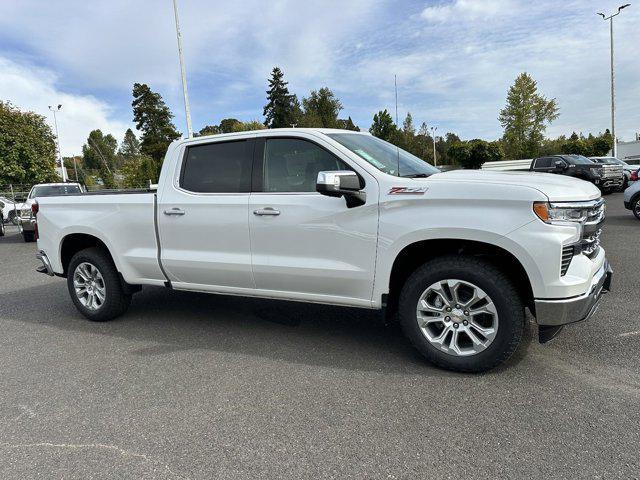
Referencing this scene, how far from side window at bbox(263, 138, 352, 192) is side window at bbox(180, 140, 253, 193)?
0.22 m

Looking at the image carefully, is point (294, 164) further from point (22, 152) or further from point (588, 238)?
point (22, 152)

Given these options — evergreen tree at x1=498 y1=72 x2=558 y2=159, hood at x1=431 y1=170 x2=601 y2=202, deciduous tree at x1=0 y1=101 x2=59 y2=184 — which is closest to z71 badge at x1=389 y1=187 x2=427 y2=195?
hood at x1=431 y1=170 x2=601 y2=202

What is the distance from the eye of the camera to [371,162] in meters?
3.87

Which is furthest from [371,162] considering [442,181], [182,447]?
[182,447]

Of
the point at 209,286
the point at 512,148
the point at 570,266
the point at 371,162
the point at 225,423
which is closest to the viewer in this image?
the point at 225,423

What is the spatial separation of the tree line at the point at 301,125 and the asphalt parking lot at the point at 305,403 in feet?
76.9

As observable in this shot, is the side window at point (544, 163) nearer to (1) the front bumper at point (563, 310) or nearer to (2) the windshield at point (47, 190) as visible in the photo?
(2) the windshield at point (47, 190)

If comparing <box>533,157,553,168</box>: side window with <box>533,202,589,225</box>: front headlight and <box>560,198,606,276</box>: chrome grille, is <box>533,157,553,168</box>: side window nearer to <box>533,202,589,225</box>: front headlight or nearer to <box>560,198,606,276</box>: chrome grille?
<box>560,198,606,276</box>: chrome grille

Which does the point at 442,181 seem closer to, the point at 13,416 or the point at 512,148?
the point at 13,416

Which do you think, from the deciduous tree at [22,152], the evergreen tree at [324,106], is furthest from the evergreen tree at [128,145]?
the deciduous tree at [22,152]

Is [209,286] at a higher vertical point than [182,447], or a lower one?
higher

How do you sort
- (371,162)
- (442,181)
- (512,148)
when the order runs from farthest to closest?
(512,148), (371,162), (442,181)

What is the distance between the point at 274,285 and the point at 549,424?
233cm

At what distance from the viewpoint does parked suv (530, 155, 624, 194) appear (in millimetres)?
18859
